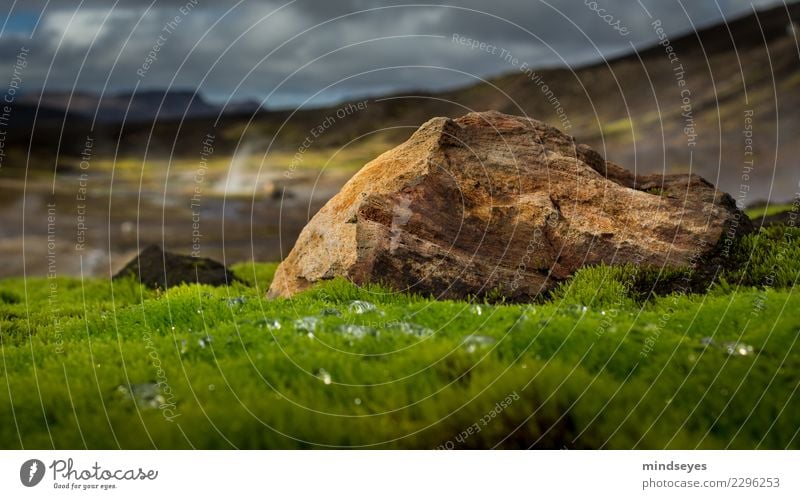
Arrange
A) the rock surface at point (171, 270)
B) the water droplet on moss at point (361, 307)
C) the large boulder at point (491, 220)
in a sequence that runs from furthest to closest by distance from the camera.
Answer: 1. the rock surface at point (171, 270)
2. the large boulder at point (491, 220)
3. the water droplet on moss at point (361, 307)

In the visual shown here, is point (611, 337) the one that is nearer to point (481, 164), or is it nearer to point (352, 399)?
point (352, 399)

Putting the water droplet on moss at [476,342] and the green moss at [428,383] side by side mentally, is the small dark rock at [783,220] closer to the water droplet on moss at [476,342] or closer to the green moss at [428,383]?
the green moss at [428,383]

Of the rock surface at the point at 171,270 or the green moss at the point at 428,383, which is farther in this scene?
the rock surface at the point at 171,270

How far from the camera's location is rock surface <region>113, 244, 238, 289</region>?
19.4 meters

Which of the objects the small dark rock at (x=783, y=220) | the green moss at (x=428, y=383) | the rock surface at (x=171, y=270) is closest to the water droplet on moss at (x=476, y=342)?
the green moss at (x=428, y=383)

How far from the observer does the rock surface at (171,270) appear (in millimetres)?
19438

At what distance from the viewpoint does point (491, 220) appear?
1479cm

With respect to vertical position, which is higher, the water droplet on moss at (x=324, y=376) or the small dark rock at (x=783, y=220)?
the small dark rock at (x=783, y=220)

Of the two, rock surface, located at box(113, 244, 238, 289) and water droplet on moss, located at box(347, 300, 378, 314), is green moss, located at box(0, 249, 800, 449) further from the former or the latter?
rock surface, located at box(113, 244, 238, 289)

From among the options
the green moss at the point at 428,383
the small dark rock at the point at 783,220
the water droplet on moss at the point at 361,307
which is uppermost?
the small dark rock at the point at 783,220

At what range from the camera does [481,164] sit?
50.0 ft

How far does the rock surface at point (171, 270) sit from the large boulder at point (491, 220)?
14.5 feet
